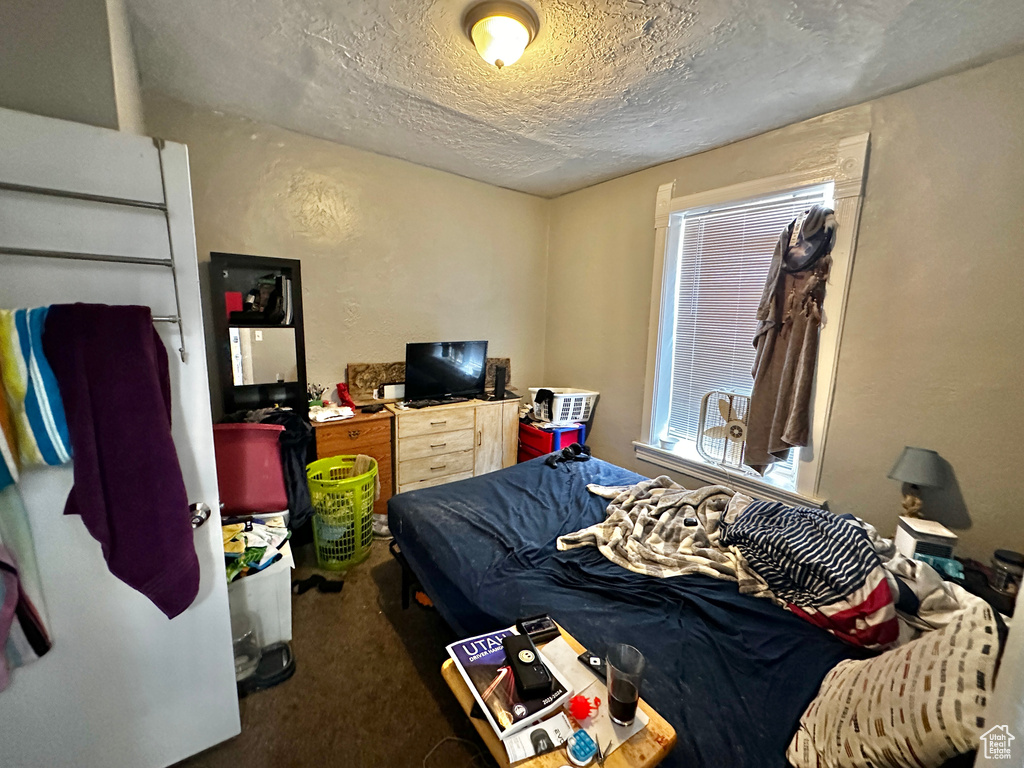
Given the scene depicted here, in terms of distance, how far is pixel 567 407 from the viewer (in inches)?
136

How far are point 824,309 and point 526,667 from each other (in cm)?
237

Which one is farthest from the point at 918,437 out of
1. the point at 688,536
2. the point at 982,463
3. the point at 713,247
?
the point at 713,247

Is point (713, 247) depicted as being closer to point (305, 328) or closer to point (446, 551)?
point (446, 551)

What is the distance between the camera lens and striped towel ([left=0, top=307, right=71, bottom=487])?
2.94 feet

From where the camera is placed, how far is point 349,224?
295 cm

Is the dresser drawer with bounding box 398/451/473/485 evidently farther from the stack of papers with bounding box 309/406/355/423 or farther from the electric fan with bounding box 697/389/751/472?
the electric fan with bounding box 697/389/751/472

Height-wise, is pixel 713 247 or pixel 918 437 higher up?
pixel 713 247


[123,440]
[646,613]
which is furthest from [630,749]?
[123,440]

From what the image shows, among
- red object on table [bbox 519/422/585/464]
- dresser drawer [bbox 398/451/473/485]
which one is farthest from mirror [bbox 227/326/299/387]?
red object on table [bbox 519/422/585/464]

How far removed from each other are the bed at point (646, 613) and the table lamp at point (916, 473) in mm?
1109

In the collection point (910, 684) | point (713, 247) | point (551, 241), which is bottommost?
point (910, 684)

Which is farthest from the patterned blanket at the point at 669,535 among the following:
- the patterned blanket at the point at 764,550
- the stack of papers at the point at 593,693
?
the stack of papers at the point at 593,693

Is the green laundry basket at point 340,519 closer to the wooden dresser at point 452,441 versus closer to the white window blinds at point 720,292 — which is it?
the wooden dresser at point 452,441

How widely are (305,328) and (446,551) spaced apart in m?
2.04
